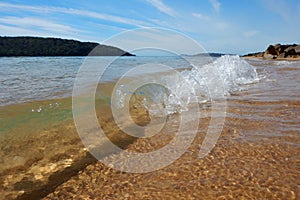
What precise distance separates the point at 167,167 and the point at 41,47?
190 ft

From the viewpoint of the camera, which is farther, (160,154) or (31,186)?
(160,154)

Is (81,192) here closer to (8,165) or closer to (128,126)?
(8,165)

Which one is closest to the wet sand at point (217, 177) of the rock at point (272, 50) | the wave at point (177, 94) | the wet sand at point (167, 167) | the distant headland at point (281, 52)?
the wet sand at point (167, 167)

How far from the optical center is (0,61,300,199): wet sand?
201 centimetres

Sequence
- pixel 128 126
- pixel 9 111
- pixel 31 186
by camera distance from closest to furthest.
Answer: pixel 31 186, pixel 128 126, pixel 9 111

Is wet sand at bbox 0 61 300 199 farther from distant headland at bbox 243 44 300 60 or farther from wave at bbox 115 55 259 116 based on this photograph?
distant headland at bbox 243 44 300 60

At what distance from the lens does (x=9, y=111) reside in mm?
4520

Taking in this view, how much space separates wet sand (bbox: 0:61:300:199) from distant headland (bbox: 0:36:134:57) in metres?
43.2

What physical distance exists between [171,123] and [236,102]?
1.79 m

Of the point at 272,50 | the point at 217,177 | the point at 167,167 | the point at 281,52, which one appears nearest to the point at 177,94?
the point at 167,167

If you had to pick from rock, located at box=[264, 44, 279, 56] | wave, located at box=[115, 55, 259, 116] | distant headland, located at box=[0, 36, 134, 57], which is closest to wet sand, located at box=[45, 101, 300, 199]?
wave, located at box=[115, 55, 259, 116]

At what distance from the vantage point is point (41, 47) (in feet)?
175

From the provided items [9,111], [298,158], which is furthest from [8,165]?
[298,158]

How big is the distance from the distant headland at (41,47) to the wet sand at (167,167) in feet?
142
